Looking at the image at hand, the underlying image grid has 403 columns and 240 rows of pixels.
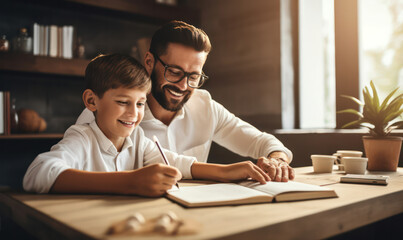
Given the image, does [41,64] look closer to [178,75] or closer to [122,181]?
[178,75]

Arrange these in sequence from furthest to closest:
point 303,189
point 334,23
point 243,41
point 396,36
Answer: point 243,41 < point 334,23 < point 396,36 < point 303,189

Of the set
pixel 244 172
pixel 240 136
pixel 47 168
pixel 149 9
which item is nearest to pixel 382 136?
pixel 240 136

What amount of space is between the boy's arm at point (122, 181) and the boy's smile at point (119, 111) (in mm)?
270

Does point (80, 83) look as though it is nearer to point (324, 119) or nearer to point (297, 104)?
point (297, 104)

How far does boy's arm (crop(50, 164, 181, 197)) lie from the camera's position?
879 millimetres

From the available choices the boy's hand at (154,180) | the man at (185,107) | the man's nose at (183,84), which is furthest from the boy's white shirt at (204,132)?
the boy's hand at (154,180)

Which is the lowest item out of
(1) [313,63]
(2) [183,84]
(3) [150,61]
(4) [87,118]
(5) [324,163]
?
(5) [324,163]

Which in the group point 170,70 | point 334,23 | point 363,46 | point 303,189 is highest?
point 334,23

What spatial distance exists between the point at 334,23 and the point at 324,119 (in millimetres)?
748

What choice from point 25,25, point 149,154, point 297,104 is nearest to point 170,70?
point 149,154

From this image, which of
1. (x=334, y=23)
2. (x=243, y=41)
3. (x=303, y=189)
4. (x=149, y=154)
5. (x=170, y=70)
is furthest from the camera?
(x=243, y=41)

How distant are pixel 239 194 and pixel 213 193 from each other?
2.8 inches

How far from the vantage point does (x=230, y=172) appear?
1148mm

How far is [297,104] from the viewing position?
2.72 m
